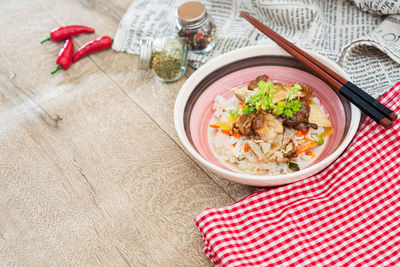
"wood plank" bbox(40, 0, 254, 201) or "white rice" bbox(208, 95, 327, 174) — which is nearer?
"white rice" bbox(208, 95, 327, 174)

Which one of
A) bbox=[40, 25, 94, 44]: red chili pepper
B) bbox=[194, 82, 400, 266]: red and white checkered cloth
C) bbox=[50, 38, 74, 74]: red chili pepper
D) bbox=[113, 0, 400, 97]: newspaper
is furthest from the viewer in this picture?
bbox=[40, 25, 94, 44]: red chili pepper

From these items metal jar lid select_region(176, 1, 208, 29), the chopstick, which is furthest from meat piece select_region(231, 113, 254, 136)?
metal jar lid select_region(176, 1, 208, 29)

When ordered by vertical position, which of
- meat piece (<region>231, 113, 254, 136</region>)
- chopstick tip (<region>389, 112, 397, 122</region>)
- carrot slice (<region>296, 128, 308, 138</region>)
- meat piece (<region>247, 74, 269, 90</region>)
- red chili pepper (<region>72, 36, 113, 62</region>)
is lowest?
red chili pepper (<region>72, 36, 113, 62</region>)

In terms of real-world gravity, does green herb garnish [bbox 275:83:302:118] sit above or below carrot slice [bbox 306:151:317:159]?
above

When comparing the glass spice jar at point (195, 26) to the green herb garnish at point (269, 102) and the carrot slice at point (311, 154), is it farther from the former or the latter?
the carrot slice at point (311, 154)

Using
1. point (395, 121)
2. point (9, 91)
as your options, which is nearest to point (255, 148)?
point (395, 121)

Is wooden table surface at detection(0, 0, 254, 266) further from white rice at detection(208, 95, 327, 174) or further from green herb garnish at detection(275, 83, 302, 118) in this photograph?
green herb garnish at detection(275, 83, 302, 118)

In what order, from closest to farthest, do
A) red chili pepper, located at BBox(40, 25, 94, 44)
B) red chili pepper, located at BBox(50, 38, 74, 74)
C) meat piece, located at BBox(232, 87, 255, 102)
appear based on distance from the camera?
meat piece, located at BBox(232, 87, 255, 102) < red chili pepper, located at BBox(50, 38, 74, 74) < red chili pepper, located at BBox(40, 25, 94, 44)
